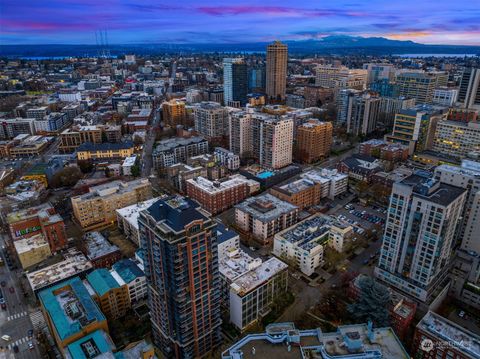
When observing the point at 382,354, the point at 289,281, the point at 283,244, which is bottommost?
the point at 289,281

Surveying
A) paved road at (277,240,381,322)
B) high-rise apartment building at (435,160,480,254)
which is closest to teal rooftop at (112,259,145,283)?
paved road at (277,240,381,322)

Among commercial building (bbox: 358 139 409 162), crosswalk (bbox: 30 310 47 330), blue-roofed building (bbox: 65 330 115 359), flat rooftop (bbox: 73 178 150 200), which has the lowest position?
crosswalk (bbox: 30 310 47 330)

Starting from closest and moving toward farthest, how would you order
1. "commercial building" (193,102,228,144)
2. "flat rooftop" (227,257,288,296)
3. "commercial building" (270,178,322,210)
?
1. "flat rooftop" (227,257,288,296)
2. "commercial building" (270,178,322,210)
3. "commercial building" (193,102,228,144)

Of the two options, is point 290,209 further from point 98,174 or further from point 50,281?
point 98,174

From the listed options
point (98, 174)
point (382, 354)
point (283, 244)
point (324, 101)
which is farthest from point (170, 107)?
point (382, 354)

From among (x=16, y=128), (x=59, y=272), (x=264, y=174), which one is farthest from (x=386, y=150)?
(x=16, y=128)

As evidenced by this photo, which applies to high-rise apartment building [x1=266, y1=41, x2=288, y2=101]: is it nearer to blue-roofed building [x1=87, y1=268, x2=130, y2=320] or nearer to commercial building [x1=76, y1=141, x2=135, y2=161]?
commercial building [x1=76, y1=141, x2=135, y2=161]

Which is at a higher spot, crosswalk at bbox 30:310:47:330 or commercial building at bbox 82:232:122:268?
commercial building at bbox 82:232:122:268
